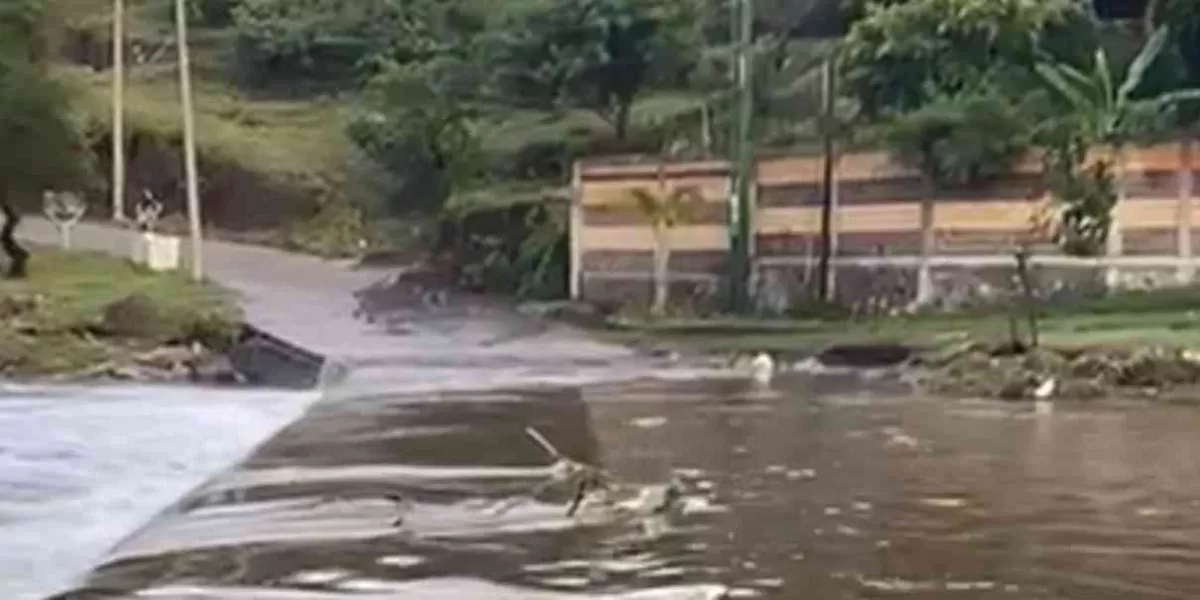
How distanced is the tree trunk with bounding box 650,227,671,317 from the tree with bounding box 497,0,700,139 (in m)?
4.63

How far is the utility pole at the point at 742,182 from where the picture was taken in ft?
126

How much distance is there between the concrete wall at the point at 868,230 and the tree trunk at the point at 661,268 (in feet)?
0.38

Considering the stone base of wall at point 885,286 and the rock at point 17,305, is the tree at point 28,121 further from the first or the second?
the stone base of wall at point 885,286

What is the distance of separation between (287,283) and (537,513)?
1278 inches

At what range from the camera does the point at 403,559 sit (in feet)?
42.7

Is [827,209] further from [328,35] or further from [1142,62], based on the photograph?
[328,35]

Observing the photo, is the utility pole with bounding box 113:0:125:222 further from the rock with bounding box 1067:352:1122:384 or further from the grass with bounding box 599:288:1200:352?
the rock with bounding box 1067:352:1122:384

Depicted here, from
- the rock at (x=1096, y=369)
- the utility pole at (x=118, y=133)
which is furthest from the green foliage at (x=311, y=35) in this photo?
the rock at (x=1096, y=369)

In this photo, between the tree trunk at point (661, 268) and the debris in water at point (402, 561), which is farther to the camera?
the tree trunk at point (661, 268)

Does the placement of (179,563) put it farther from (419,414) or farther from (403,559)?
(419,414)

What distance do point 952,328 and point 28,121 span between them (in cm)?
1660

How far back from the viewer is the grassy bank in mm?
32938

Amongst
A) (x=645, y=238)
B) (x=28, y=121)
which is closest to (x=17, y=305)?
(x=28, y=121)

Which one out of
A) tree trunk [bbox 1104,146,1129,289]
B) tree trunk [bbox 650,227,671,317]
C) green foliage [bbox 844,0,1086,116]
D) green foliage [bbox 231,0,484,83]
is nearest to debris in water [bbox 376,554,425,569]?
tree trunk [bbox 1104,146,1129,289]
